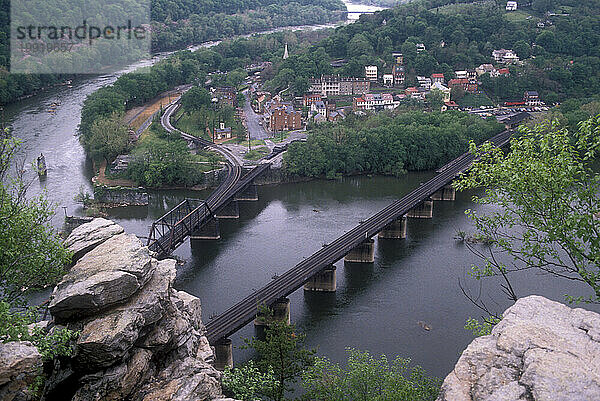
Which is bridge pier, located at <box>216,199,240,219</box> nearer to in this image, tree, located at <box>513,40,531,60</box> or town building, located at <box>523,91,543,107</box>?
town building, located at <box>523,91,543,107</box>

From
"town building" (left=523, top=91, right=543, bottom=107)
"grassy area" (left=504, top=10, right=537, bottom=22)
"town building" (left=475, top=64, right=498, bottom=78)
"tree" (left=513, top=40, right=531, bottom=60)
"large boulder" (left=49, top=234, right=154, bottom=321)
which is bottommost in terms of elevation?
"town building" (left=523, top=91, right=543, bottom=107)

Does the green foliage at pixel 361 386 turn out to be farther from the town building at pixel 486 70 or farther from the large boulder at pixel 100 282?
the town building at pixel 486 70

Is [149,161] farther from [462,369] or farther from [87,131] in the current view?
[462,369]

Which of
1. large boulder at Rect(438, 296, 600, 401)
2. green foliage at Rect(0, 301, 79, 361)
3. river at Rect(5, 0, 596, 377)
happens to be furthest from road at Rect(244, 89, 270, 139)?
large boulder at Rect(438, 296, 600, 401)

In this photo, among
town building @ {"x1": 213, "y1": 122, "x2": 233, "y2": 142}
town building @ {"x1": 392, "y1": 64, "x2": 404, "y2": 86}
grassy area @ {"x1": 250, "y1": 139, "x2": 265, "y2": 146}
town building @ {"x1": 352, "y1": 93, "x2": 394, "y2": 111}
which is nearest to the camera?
grassy area @ {"x1": 250, "y1": 139, "x2": 265, "y2": 146}

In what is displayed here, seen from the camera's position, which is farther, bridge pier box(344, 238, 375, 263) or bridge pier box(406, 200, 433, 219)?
bridge pier box(406, 200, 433, 219)

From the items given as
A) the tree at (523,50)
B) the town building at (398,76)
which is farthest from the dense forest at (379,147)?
the tree at (523,50)
